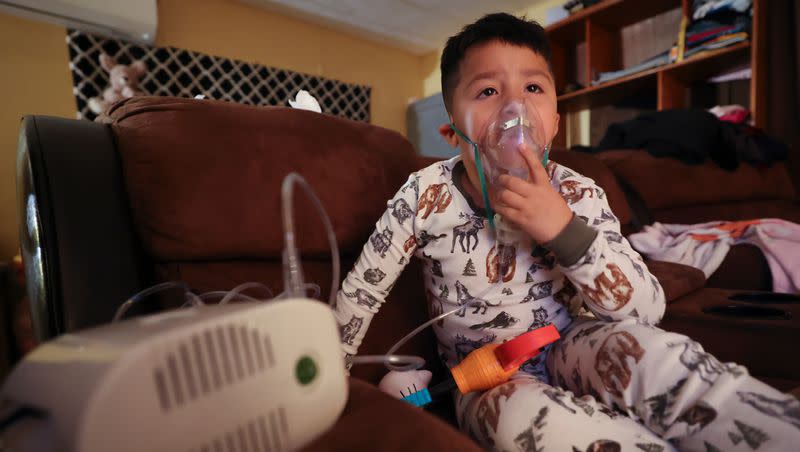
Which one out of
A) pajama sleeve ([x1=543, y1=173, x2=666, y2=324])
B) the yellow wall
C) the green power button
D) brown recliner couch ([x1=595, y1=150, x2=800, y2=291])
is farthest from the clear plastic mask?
the yellow wall

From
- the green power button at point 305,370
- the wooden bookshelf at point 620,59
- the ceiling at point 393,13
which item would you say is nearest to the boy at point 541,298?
the green power button at point 305,370

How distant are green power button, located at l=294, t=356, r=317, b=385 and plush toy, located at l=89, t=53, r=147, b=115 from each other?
313 centimetres

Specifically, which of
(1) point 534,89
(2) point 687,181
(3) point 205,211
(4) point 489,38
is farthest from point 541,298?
(2) point 687,181

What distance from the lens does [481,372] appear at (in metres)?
0.63

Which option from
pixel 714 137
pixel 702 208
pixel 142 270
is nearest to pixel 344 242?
pixel 142 270

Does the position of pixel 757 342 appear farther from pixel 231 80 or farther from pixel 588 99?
pixel 231 80

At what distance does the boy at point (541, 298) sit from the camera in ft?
1.72

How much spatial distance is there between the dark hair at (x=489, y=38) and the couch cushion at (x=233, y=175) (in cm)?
25

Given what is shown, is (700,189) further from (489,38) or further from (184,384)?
(184,384)

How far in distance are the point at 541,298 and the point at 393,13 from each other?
3389mm

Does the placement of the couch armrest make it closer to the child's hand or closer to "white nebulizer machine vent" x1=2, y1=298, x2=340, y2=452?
the child's hand

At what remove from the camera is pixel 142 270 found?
66 centimetres

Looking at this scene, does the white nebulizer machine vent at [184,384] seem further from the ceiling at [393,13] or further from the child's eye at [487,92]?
the ceiling at [393,13]

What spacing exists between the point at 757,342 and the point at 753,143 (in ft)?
5.30
